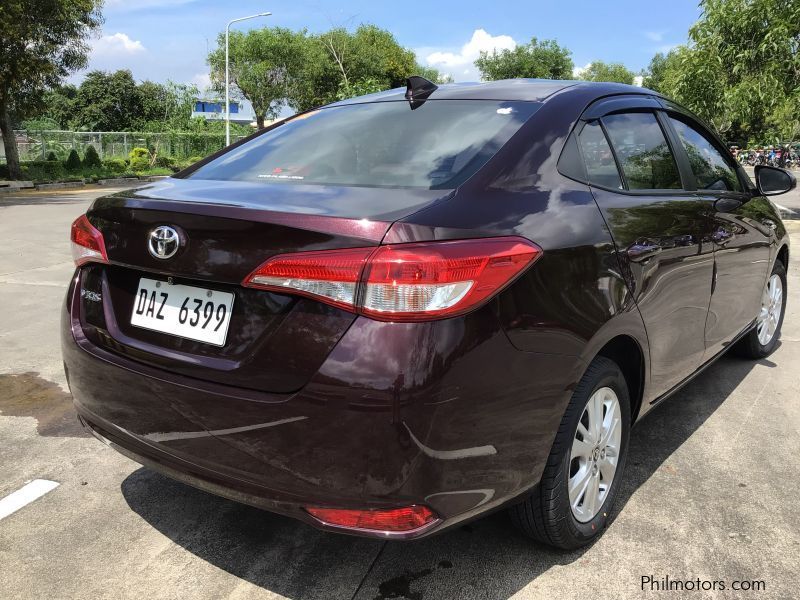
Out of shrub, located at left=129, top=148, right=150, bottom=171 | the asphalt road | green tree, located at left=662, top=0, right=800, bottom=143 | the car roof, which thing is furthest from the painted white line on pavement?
shrub, located at left=129, top=148, right=150, bottom=171

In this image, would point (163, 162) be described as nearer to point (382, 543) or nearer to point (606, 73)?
point (382, 543)

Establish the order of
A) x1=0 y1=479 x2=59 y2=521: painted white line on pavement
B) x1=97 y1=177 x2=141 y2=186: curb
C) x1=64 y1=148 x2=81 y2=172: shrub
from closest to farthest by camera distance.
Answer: x1=0 y1=479 x2=59 y2=521: painted white line on pavement < x1=97 y1=177 x2=141 y2=186: curb < x1=64 y1=148 x2=81 y2=172: shrub

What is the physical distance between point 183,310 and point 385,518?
84cm

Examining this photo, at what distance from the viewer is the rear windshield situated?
7.30 ft

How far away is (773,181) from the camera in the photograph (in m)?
4.02

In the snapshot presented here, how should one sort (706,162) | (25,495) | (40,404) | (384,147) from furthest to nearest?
1. (40,404)
2. (706,162)
3. (25,495)
4. (384,147)

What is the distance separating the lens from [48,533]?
2543 mm

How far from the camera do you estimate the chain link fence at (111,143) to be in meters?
28.2

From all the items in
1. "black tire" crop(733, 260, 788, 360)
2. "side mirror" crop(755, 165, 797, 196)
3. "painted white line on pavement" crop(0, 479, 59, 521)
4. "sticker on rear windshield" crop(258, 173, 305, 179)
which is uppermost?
"sticker on rear windshield" crop(258, 173, 305, 179)

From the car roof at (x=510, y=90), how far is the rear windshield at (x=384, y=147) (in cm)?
6

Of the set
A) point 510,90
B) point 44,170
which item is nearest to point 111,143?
point 44,170

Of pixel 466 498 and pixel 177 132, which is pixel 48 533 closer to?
pixel 466 498

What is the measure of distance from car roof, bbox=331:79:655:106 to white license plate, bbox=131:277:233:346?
4.28 feet

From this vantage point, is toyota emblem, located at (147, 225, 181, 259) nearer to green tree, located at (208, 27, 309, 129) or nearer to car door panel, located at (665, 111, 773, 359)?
car door panel, located at (665, 111, 773, 359)
